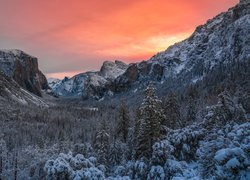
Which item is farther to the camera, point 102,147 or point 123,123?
point 123,123

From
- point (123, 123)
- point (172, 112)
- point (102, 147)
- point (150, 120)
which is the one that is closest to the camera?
point (150, 120)

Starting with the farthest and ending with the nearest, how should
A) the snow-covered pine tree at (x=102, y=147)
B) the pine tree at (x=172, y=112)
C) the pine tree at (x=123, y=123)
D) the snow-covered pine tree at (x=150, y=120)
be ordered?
the pine tree at (x=123, y=123)
the pine tree at (x=172, y=112)
the snow-covered pine tree at (x=102, y=147)
the snow-covered pine tree at (x=150, y=120)

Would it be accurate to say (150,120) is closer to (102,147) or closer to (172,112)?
(102,147)

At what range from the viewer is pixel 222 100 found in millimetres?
25547

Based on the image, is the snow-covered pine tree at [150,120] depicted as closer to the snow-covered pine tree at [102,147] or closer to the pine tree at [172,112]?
the snow-covered pine tree at [102,147]

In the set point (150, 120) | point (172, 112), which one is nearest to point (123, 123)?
point (172, 112)

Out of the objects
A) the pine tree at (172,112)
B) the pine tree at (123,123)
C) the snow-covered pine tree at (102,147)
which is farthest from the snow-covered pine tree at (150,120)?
the pine tree at (123,123)

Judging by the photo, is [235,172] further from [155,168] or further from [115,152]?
[115,152]

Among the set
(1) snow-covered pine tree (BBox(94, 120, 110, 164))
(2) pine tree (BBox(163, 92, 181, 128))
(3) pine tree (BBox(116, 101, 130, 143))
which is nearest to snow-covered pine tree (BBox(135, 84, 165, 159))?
(1) snow-covered pine tree (BBox(94, 120, 110, 164))

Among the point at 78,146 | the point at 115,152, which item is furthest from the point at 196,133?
the point at 78,146

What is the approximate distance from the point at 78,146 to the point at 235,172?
168ft

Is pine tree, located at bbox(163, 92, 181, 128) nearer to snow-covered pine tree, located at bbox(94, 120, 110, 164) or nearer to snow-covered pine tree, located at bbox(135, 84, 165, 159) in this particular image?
snow-covered pine tree, located at bbox(94, 120, 110, 164)

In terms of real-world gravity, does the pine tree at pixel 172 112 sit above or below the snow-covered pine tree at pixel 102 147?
above

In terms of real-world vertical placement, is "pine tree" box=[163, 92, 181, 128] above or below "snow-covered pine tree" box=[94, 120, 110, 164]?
above
